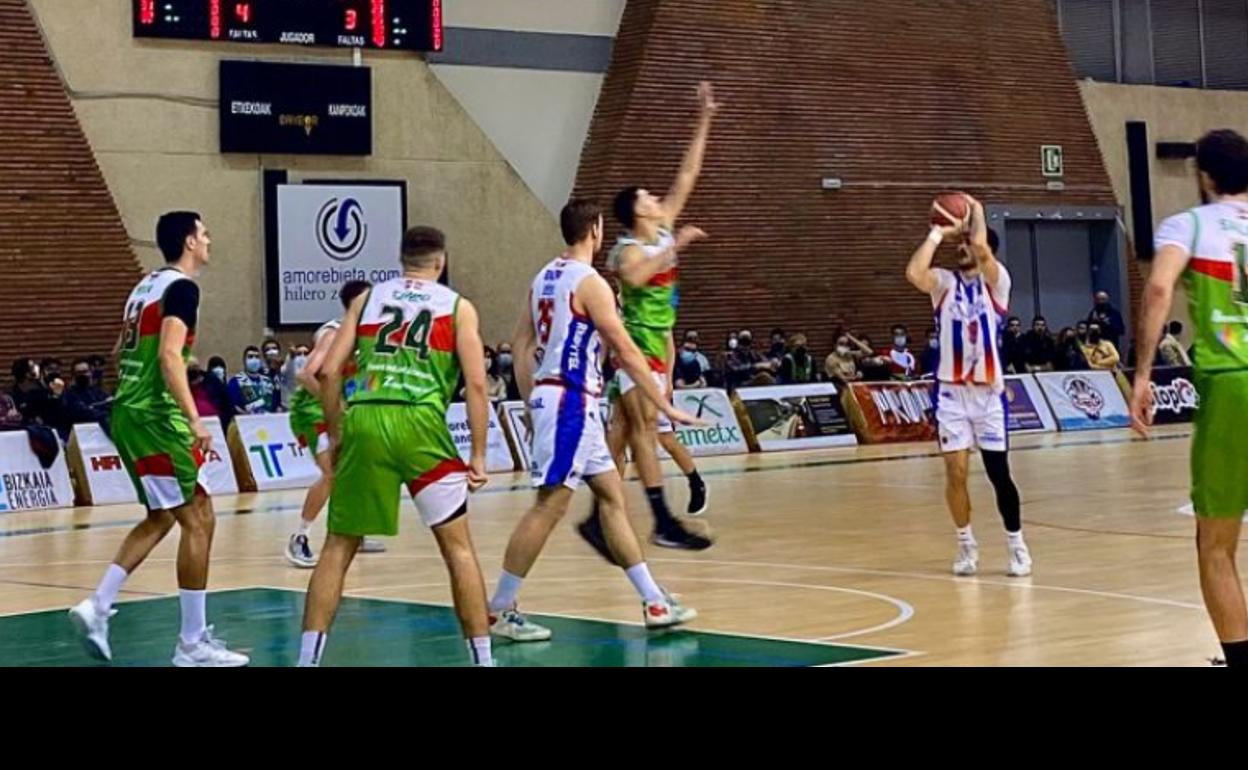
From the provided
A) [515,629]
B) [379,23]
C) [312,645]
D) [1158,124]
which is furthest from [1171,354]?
[312,645]

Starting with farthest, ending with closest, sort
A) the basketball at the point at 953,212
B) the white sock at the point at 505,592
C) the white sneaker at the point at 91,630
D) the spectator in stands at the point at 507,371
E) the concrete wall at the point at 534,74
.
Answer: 1. the concrete wall at the point at 534,74
2. the spectator in stands at the point at 507,371
3. the basketball at the point at 953,212
4. the white sock at the point at 505,592
5. the white sneaker at the point at 91,630

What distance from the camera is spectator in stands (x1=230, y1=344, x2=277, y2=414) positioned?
72.9 ft

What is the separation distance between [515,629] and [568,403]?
1.22m

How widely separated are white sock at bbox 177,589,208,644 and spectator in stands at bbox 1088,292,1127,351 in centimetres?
2341

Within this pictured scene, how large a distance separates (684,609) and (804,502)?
7.56 m

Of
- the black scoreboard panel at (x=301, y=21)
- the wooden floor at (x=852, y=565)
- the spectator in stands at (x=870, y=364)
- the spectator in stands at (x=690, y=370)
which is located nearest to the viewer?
the wooden floor at (x=852, y=565)

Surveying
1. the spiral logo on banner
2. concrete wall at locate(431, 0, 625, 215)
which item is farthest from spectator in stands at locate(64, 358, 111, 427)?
concrete wall at locate(431, 0, 625, 215)

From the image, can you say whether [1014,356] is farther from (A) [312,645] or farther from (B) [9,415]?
(A) [312,645]

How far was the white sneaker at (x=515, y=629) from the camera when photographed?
29.7 feet

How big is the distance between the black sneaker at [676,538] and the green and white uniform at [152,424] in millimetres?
3999

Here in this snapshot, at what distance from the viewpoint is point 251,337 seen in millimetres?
24234

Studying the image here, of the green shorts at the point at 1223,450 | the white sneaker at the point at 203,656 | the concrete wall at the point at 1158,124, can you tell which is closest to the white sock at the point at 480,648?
the white sneaker at the point at 203,656

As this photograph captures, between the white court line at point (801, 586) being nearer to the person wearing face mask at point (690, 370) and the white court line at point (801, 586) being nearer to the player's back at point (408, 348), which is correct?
the player's back at point (408, 348)
